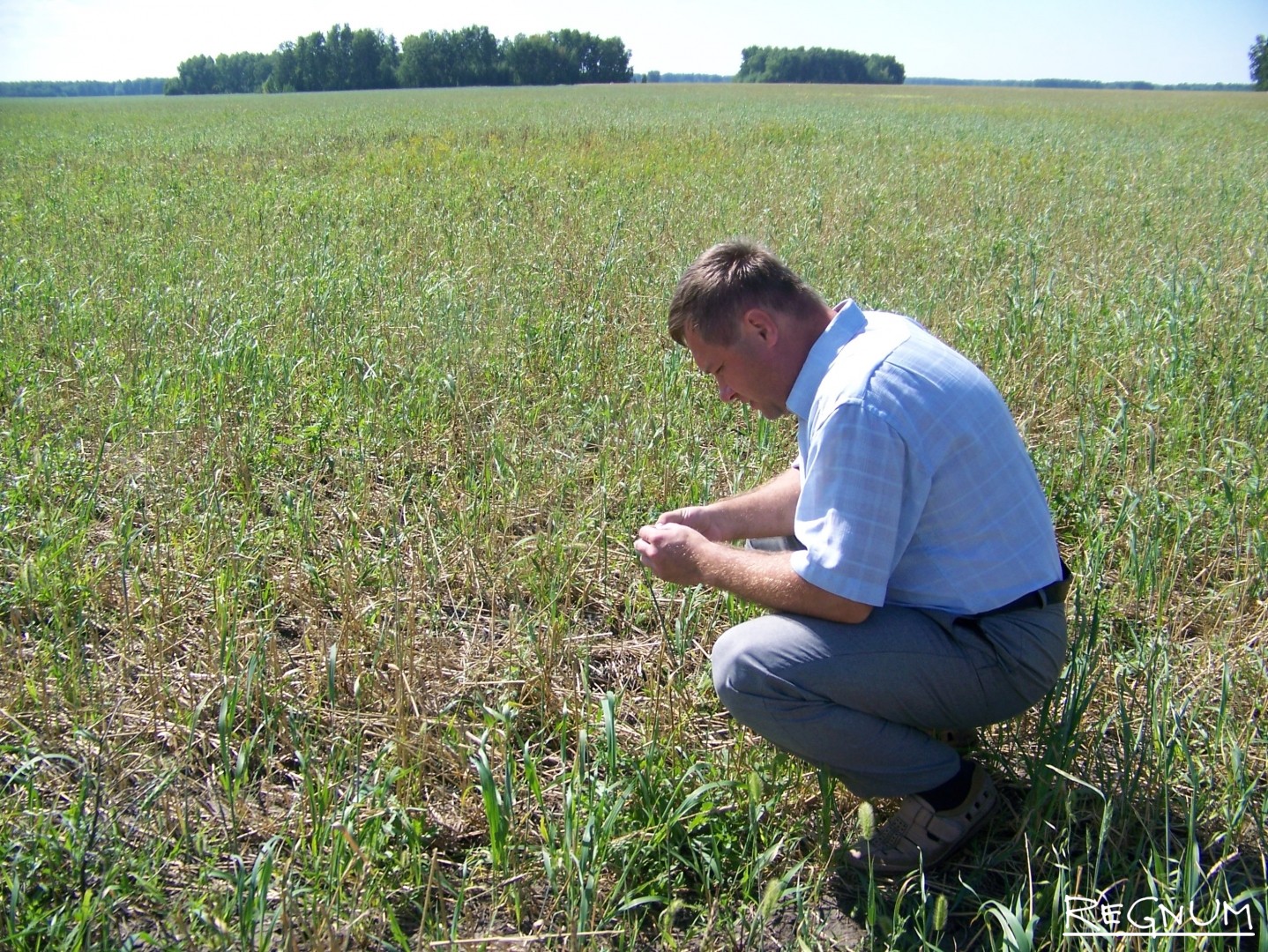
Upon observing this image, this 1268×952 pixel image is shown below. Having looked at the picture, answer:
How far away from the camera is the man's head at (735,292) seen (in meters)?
1.99

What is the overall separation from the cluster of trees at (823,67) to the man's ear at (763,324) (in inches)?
4070

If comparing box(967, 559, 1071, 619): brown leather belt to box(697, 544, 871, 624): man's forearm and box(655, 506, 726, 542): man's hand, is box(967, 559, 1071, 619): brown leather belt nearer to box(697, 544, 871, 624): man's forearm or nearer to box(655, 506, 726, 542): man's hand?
box(697, 544, 871, 624): man's forearm

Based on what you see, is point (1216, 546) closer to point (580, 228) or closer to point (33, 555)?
point (33, 555)

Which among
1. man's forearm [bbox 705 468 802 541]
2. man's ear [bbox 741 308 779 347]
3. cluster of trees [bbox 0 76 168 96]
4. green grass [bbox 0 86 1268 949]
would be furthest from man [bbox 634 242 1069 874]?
cluster of trees [bbox 0 76 168 96]

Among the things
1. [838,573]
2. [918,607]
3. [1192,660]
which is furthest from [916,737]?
[1192,660]

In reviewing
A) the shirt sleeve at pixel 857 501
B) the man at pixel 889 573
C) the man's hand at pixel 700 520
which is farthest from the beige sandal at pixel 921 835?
the man's hand at pixel 700 520

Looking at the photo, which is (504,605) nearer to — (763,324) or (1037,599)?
(763,324)

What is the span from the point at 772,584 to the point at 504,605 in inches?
46.9

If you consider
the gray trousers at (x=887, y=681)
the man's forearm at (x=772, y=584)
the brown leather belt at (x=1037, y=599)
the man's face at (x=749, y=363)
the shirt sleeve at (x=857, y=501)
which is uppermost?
the man's face at (x=749, y=363)

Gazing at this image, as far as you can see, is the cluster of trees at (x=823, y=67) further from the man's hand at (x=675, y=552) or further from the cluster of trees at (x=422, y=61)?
the man's hand at (x=675, y=552)

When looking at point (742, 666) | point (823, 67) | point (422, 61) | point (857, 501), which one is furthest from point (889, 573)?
point (823, 67)

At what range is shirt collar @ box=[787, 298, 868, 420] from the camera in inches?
77.2

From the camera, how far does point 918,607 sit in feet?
6.40

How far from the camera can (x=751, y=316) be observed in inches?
78.4
